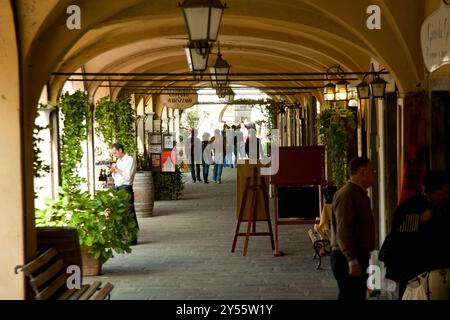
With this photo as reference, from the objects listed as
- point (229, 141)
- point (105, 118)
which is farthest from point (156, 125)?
point (229, 141)

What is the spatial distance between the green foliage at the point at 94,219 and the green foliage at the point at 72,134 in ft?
8.41

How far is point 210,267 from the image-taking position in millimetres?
10656

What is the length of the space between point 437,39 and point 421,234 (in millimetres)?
1433

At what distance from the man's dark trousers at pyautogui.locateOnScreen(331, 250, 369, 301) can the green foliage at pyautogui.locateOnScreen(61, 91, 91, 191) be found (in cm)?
702

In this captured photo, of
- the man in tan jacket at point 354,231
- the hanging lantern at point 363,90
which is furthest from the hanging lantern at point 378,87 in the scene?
the man in tan jacket at point 354,231

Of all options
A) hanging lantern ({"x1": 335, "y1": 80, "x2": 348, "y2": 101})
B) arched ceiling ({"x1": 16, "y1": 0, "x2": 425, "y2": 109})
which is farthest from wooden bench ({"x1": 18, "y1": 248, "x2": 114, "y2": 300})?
hanging lantern ({"x1": 335, "y1": 80, "x2": 348, "y2": 101})

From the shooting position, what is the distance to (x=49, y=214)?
969 centimetres

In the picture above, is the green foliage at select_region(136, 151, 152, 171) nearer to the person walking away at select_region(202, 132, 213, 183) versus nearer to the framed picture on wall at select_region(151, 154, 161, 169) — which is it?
the framed picture on wall at select_region(151, 154, 161, 169)

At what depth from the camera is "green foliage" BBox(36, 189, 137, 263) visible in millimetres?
9758

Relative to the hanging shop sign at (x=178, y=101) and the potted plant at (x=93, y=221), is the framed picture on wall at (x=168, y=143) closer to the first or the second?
the hanging shop sign at (x=178, y=101)

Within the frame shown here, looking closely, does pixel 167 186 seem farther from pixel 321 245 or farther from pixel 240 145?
pixel 240 145

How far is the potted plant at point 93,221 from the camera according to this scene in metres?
9.76

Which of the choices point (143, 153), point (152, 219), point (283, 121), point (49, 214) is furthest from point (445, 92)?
point (283, 121)

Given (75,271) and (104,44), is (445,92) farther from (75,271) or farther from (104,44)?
(104,44)
